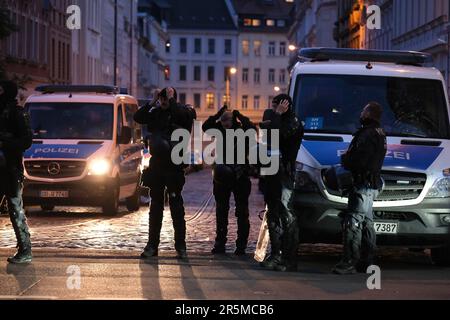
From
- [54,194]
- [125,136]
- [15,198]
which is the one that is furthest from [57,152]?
[15,198]

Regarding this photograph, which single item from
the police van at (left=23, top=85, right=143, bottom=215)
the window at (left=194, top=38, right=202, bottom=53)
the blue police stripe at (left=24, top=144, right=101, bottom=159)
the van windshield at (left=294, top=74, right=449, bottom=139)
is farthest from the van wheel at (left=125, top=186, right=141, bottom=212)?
the window at (left=194, top=38, right=202, bottom=53)

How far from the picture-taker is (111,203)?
2430 cm

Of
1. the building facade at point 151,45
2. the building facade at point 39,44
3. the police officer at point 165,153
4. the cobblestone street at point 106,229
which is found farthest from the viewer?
the building facade at point 151,45

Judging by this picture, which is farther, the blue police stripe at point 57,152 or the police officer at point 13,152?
the blue police stripe at point 57,152

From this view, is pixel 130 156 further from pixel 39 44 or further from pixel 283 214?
pixel 39 44

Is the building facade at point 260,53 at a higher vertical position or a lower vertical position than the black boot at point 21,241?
higher

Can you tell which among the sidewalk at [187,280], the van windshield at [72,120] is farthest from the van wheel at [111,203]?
the sidewalk at [187,280]

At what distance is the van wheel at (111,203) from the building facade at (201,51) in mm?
132028

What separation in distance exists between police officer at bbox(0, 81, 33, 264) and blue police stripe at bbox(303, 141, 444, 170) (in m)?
3.26

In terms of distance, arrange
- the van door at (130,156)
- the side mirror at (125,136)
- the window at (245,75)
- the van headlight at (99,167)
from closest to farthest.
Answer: the van headlight at (99,167) < the side mirror at (125,136) < the van door at (130,156) < the window at (245,75)

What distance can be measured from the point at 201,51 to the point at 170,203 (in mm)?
144129

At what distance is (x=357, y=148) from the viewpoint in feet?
44.3

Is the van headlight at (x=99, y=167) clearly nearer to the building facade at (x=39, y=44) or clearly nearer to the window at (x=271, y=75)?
the building facade at (x=39, y=44)

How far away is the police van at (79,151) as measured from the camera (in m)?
23.8
